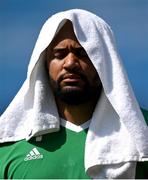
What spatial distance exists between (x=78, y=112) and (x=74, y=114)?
0.02 metres

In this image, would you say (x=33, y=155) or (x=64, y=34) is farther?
(x=64, y=34)

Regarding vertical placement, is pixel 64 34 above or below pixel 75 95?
above

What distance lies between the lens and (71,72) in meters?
2.02

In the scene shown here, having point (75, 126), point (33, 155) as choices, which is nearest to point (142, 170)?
point (75, 126)

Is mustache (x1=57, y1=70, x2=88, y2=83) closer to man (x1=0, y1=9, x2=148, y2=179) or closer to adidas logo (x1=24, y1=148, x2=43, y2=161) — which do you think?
man (x1=0, y1=9, x2=148, y2=179)

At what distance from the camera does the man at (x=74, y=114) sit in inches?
77.5

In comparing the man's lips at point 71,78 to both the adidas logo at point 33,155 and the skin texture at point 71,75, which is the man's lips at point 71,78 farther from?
the adidas logo at point 33,155

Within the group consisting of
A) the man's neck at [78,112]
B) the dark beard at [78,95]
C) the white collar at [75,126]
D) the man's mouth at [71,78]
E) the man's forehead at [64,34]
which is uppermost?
the man's forehead at [64,34]

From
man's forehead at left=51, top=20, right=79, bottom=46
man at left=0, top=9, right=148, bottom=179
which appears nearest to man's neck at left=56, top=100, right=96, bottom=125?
man at left=0, top=9, right=148, bottom=179

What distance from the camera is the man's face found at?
2031 millimetres

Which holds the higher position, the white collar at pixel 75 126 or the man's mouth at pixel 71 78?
the man's mouth at pixel 71 78

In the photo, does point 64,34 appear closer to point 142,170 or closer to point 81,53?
point 81,53

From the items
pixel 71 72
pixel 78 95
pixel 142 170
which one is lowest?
pixel 142 170

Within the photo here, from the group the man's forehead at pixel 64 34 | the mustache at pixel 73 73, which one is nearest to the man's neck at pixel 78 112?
the mustache at pixel 73 73
